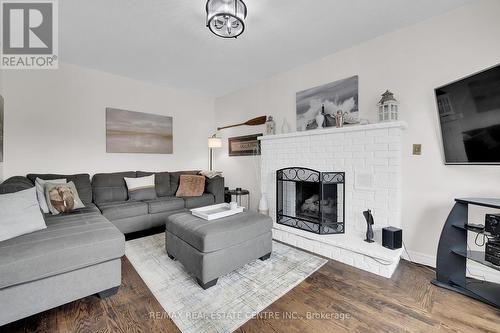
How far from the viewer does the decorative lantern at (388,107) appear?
2.24 metres

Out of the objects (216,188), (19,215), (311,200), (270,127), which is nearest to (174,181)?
(216,188)

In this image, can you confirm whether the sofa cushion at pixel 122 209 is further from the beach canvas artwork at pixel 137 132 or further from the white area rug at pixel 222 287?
the beach canvas artwork at pixel 137 132

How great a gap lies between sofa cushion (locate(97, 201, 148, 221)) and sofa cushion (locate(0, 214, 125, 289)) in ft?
3.10

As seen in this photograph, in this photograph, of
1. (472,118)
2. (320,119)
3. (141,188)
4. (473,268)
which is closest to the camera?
(472,118)

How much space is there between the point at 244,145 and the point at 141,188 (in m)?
1.94

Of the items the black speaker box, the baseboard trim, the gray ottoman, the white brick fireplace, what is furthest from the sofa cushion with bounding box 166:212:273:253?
the baseboard trim

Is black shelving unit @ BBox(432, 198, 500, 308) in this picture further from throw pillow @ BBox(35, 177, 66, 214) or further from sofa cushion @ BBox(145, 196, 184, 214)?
throw pillow @ BBox(35, 177, 66, 214)

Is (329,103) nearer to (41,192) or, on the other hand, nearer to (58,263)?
(58,263)

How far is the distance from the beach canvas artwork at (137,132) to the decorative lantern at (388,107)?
354 centimetres

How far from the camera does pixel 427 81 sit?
7.08ft

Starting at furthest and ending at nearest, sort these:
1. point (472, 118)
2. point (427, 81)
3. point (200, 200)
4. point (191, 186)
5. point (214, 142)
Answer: point (214, 142)
point (191, 186)
point (200, 200)
point (427, 81)
point (472, 118)

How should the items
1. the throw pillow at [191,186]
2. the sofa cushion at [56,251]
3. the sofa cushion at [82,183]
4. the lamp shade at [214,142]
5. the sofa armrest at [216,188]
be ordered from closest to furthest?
the sofa cushion at [56,251]
the sofa cushion at [82,183]
the throw pillow at [191,186]
the sofa armrest at [216,188]
the lamp shade at [214,142]

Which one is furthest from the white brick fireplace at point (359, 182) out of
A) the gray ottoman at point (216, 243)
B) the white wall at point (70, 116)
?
the white wall at point (70, 116)

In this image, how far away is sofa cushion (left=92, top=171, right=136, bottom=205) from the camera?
124 inches
